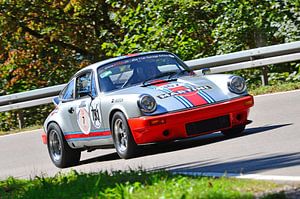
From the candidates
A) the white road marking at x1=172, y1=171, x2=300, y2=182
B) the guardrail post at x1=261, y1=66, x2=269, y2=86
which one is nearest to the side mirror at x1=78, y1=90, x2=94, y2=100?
the white road marking at x1=172, y1=171, x2=300, y2=182

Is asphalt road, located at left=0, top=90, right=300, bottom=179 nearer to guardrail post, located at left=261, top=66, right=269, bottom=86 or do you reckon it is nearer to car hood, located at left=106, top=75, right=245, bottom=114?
car hood, located at left=106, top=75, right=245, bottom=114

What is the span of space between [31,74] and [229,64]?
1047 centimetres

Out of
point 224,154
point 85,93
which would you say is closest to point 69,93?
point 85,93

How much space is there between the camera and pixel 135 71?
12609 mm

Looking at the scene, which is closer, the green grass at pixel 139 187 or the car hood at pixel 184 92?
the green grass at pixel 139 187

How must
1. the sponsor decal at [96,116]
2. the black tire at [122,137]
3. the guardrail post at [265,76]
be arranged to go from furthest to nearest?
1. the guardrail post at [265,76]
2. the sponsor decal at [96,116]
3. the black tire at [122,137]

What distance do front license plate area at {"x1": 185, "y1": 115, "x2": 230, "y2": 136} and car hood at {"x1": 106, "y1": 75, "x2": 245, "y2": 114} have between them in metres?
0.23

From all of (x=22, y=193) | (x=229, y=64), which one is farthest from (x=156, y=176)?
(x=229, y=64)

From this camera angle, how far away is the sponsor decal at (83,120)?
1272cm

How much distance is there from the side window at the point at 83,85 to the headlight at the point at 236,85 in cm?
213

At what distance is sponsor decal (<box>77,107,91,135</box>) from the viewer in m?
12.7

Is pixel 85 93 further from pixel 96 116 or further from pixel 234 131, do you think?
pixel 234 131

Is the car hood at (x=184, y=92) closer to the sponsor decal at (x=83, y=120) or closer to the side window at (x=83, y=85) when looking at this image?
the sponsor decal at (x=83, y=120)

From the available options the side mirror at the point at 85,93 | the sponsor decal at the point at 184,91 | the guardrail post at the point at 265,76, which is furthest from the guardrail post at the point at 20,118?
the sponsor decal at the point at 184,91
